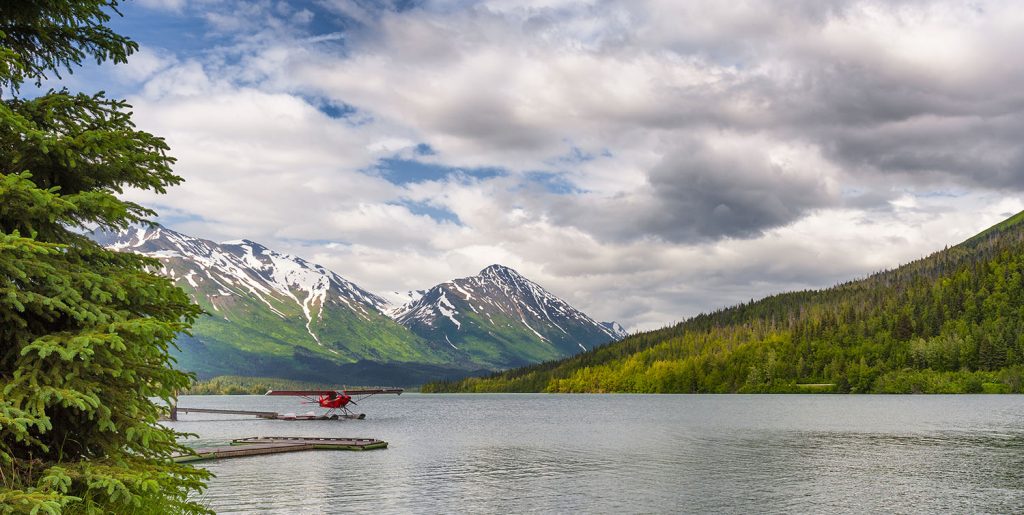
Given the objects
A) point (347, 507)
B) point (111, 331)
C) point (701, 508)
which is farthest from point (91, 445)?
point (701, 508)

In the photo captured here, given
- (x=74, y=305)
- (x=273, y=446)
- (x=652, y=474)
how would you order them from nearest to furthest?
(x=74, y=305) → (x=652, y=474) → (x=273, y=446)

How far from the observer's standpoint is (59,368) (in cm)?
1239

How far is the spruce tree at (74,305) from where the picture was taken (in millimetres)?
11836

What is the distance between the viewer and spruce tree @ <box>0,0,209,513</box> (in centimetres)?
1184

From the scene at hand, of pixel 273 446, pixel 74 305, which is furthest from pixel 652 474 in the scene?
pixel 74 305

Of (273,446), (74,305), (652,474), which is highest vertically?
(74,305)

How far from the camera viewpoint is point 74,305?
41.2ft

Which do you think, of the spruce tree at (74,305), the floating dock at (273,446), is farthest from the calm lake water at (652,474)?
the spruce tree at (74,305)

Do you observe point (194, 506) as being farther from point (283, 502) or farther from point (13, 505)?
point (283, 502)

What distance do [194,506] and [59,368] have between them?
505 cm

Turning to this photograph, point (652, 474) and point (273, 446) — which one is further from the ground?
point (652, 474)

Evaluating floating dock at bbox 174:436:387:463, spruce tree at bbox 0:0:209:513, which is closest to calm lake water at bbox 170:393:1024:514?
floating dock at bbox 174:436:387:463

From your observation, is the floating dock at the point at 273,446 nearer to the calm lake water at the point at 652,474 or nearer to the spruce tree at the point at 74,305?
the calm lake water at the point at 652,474

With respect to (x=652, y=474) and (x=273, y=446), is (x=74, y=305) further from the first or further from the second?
(x=273, y=446)
